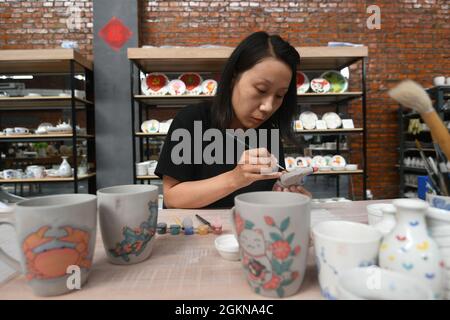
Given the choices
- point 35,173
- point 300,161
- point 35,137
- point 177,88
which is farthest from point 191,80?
point 35,173

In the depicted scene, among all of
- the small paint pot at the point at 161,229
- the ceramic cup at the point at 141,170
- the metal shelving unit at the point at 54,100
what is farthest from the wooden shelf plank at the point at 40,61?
the small paint pot at the point at 161,229

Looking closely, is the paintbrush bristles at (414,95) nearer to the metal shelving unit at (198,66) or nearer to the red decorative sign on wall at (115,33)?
the metal shelving unit at (198,66)

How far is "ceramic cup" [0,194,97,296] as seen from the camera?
46 cm

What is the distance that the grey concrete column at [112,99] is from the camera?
11.4 ft

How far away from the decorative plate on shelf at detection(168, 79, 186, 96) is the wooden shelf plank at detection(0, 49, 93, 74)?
3.17ft

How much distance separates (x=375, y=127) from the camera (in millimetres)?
3967

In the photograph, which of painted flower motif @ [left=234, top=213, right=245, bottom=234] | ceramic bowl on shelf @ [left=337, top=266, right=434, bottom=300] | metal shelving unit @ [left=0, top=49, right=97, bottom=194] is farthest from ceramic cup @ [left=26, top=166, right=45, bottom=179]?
ceramic bowl on shelf @ [left=337, top=266, right=434, bottom=300]

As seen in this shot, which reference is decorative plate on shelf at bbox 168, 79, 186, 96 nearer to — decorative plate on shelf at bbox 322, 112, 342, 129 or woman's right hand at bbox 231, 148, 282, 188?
decorative plate on shelf at bbox 322, 112, 342, 129

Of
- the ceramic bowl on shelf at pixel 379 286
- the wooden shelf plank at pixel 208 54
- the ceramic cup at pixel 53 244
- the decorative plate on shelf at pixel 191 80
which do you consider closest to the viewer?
the ceramic bowl on shelf at pixel 379 286

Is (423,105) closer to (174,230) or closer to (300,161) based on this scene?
(174,230)

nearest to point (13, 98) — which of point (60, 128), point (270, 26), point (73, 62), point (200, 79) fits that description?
point (60, 128)

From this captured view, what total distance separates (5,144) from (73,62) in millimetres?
1561

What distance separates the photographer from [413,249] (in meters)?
0.41
